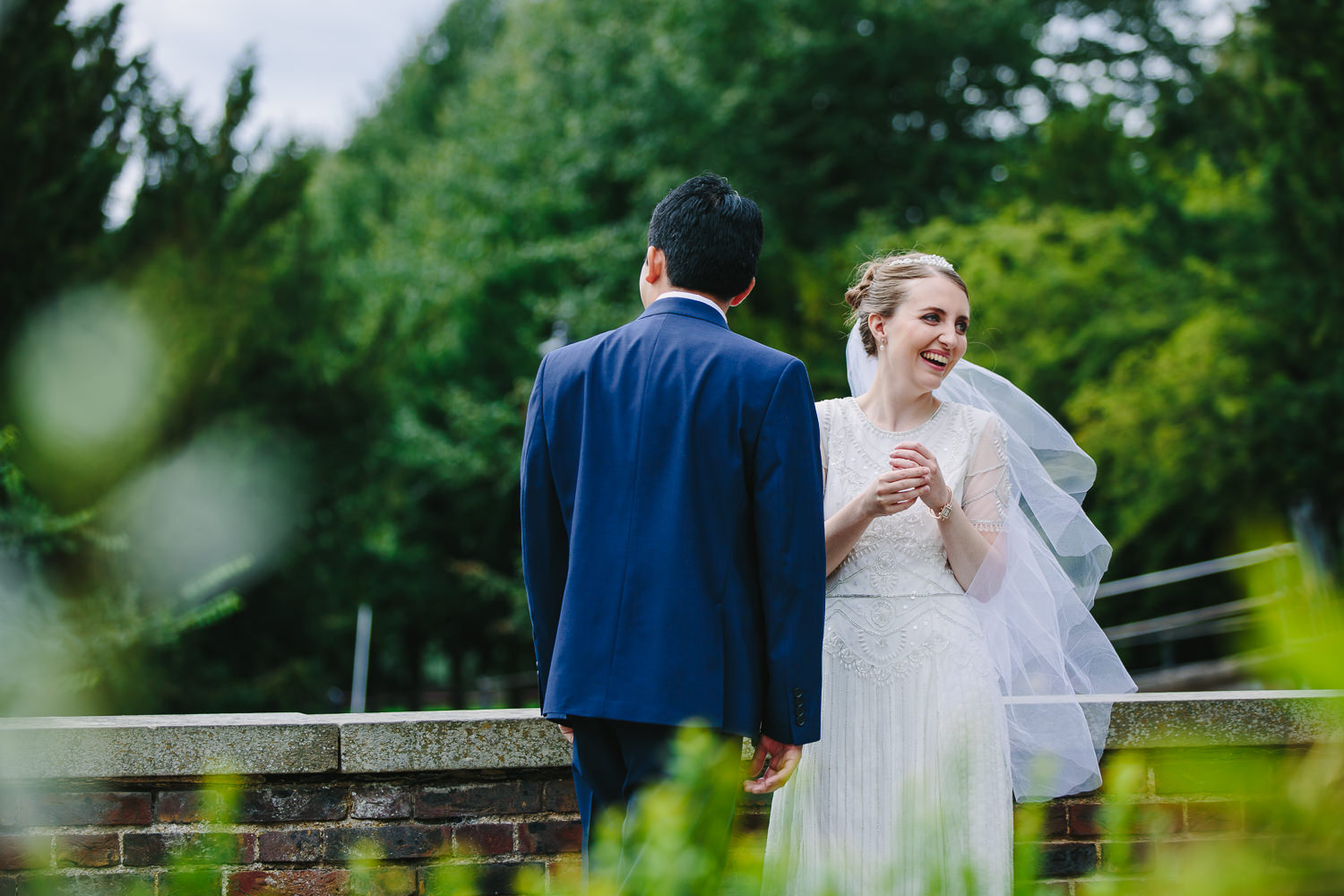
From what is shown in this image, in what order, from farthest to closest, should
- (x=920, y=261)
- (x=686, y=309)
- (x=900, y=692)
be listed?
(x=920, y=261)
(x=900, y=692)
(x=686, y=309)

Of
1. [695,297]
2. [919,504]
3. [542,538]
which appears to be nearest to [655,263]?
[695,297]

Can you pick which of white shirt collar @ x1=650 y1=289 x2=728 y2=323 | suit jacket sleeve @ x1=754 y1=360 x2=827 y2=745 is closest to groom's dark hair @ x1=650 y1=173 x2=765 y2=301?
white shirt collar @ x1=650 y1=289 x2=728 y2=323

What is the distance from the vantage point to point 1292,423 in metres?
10.5

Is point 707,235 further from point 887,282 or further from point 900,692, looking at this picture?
point 900,692

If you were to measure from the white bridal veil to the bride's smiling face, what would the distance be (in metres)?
0.22

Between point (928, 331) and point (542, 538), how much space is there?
1078 millimetres

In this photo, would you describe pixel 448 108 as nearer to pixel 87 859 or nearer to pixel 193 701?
pixel 193 701

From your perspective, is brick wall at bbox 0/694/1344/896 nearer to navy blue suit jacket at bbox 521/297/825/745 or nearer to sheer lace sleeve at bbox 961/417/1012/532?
sheer lace sleeve at bbox 961/417/1012/532

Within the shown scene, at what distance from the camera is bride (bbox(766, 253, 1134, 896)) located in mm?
2633

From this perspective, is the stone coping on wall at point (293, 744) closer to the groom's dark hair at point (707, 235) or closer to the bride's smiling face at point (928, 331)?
the bride's smiling face at point (928, 331)

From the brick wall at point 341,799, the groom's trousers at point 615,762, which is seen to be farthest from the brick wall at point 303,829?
the groom's trousers at point 615,762

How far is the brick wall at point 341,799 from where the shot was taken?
3.26 m

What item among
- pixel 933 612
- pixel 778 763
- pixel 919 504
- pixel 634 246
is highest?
pixel 634 246

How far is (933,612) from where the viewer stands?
2725mm
